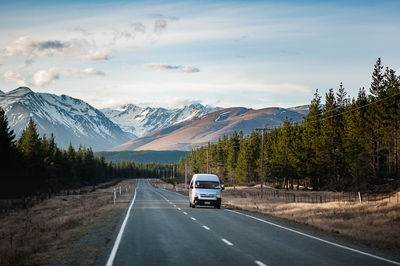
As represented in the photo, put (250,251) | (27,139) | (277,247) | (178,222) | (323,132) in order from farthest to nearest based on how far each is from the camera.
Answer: (27,139) < (323,132) < (178,222) < (277,247) < (250,251)

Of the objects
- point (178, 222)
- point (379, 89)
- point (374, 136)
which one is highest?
point (379, 89)

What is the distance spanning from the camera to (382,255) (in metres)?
12.6

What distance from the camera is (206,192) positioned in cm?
3388

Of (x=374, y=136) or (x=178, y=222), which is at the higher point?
(x=374, y=136)

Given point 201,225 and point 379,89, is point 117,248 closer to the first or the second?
point 201,225

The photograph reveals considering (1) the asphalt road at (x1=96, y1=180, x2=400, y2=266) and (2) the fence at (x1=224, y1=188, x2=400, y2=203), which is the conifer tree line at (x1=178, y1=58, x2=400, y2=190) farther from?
(1) the asphalt road at (x1=96, y1=180, x2=400, y2=266)

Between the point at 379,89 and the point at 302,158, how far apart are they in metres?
17.7

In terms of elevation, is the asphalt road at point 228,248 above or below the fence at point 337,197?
above

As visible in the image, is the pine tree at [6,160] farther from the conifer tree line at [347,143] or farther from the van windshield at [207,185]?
the conifer tree line at [347,143]

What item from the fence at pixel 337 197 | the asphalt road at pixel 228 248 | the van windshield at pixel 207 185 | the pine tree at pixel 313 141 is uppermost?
the pine tree at pixel 313 141

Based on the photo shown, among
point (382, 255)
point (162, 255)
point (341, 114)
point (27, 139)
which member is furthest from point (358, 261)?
point (27, 139)

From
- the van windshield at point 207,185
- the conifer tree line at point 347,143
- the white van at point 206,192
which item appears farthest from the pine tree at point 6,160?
the conifer tree line at point 347,143

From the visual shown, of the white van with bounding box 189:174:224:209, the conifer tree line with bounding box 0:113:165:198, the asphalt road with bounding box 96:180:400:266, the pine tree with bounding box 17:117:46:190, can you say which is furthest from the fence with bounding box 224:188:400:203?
the pine tree with bounding box 17:117:46:190

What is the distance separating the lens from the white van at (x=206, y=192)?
111 ft
